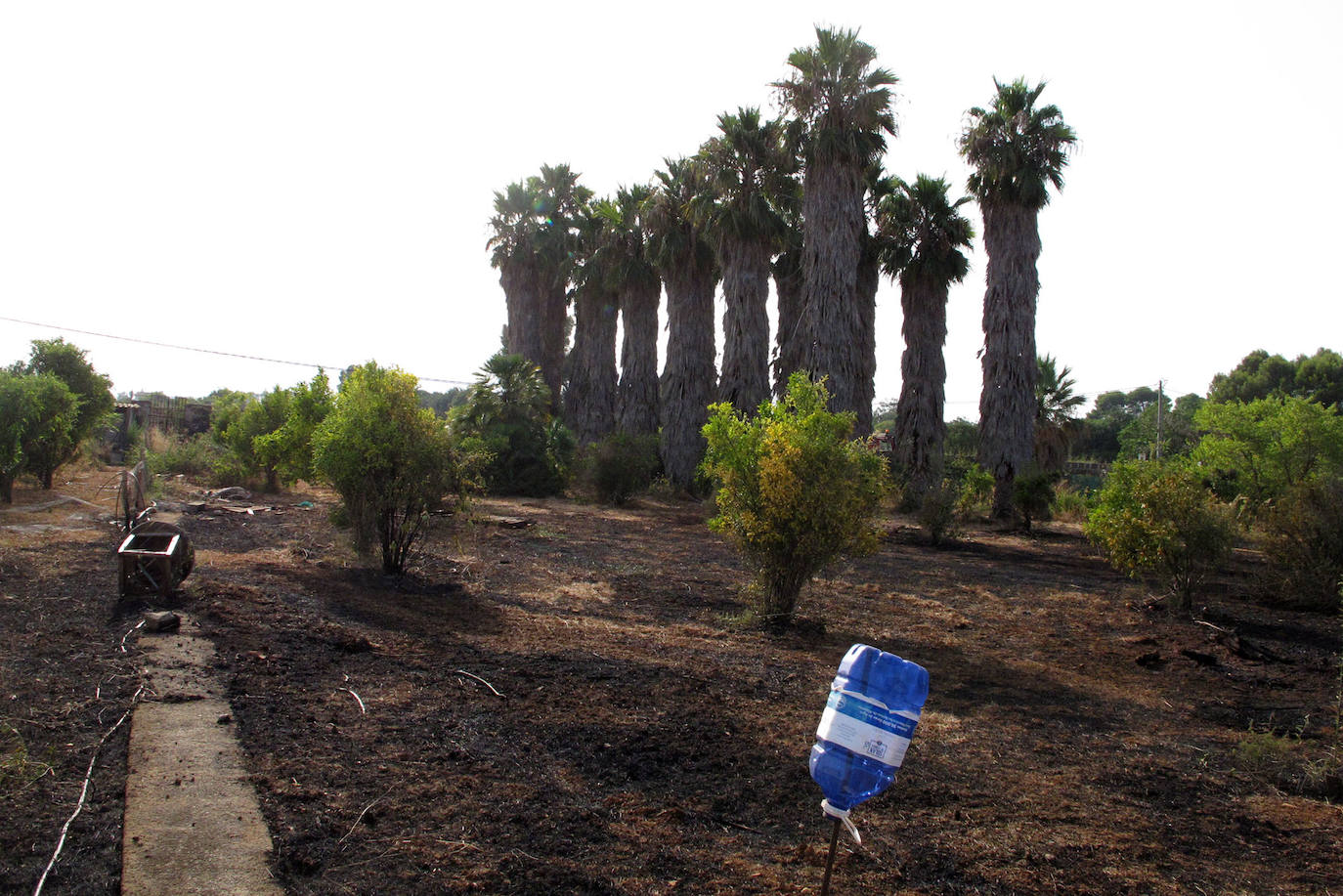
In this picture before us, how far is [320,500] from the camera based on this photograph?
2256 centimetres

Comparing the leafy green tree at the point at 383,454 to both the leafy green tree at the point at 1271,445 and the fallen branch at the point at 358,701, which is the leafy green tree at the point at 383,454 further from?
the leafy green tree at the point at 1271,445

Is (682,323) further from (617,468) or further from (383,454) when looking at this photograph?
(383,454)

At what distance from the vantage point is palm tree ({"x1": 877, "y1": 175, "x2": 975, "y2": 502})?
27.0 m

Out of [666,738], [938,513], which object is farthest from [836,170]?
[666,738]

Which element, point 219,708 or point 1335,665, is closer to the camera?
point 219,708

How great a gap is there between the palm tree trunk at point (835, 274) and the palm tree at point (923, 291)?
3.30 meters

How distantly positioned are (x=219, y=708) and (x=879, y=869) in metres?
3.94

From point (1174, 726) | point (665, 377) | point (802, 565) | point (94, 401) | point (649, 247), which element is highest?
point (649, 247)

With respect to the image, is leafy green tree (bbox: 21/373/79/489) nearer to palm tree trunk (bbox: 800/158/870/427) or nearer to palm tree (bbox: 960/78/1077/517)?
palm tree trunk (bbox: 800/158/870/427)

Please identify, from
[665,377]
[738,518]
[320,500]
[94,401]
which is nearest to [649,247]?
[665,377]

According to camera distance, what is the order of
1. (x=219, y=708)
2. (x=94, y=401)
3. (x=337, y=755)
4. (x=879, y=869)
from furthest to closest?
(x=94, y=401), (x=219, y=708), (x=337, y=755), (x=879, y=869)

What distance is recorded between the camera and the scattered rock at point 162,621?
7.07 metres

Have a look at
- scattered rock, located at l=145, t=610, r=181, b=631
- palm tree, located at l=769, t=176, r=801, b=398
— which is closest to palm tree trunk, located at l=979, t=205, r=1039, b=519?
palm tree, located at l=769, t=176, r=801, b=398

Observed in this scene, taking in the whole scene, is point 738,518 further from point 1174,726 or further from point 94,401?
point 94,401
